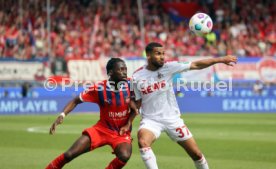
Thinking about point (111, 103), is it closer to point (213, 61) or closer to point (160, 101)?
point (160, 101)

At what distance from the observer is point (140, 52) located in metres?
35.2

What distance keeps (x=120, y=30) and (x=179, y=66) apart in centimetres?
2698

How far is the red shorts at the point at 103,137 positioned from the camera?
Answer: 967cm

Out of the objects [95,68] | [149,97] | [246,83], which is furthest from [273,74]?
[149,97]

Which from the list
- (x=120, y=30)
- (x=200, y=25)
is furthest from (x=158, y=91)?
(x=120, y=30)

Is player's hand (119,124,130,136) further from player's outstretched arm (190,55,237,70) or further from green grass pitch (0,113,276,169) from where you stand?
green grass pitch (0,113,276,169)

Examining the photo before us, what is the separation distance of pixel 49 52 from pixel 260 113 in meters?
10.5

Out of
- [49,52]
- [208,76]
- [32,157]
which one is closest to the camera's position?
[32,157]

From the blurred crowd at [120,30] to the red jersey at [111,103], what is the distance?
21.5 meters

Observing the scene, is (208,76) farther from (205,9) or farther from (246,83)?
(205,9)

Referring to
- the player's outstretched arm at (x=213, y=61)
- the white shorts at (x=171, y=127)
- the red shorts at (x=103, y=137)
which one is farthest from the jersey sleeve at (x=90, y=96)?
the player's outstretched arm at (x=213, y=61)

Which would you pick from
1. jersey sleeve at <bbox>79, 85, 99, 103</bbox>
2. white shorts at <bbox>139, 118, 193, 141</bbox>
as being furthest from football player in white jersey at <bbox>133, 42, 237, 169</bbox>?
jersey sleeve at <bbox>79, 85, 99, 103</bbox>

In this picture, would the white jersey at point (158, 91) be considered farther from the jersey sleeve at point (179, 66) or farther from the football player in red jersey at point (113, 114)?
the football player in red jersey at point (113, 114)

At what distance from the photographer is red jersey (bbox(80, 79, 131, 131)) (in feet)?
32.0
